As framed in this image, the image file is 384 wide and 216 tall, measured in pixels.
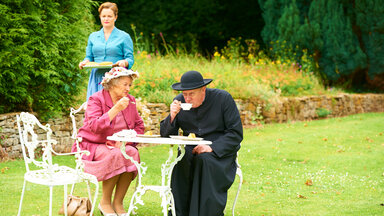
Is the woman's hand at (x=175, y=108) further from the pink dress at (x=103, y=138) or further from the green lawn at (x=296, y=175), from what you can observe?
the green lawn at (x=296, y=175)

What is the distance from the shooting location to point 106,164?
4492 mm

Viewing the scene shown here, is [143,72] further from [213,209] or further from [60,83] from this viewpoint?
[213,209]

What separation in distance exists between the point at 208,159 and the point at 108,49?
90.6 inches

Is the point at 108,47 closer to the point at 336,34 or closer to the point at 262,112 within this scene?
the point at 262,112

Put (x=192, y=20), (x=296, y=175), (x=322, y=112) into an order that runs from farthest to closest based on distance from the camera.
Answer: (x=192, y=20) < (x=322, y=112) < (x=296, y=175)

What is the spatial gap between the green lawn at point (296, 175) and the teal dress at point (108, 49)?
1439 millimetres

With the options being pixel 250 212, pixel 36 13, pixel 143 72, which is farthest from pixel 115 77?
pixel 143 72

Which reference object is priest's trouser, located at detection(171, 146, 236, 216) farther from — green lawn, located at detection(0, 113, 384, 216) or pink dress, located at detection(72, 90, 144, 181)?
green lawn, located at detection(0, 113, 384, 216)

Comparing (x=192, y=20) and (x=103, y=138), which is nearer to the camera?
(x=103, y=138)

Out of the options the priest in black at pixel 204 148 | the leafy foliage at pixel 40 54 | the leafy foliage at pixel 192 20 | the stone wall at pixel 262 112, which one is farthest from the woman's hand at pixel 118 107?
the leafy foliage at pixel 192 20

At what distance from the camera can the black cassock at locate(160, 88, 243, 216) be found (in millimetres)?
4453

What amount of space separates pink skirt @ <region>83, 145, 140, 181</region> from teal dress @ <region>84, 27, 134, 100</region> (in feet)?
5.61

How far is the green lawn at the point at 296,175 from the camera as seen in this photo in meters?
5.57

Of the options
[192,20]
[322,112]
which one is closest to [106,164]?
[322,112]
